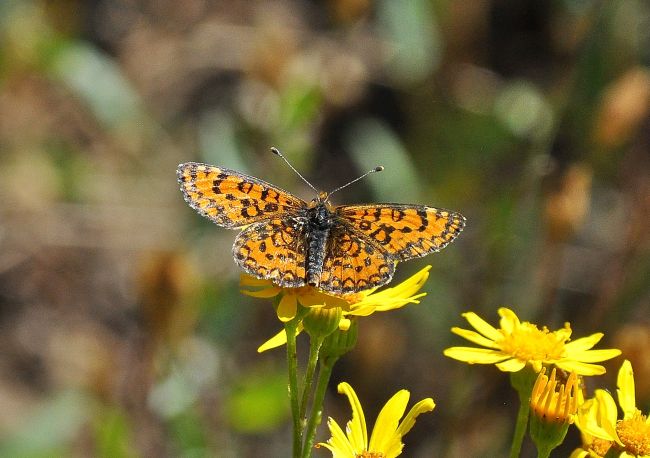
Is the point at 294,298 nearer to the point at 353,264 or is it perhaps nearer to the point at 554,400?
the point at 353,264

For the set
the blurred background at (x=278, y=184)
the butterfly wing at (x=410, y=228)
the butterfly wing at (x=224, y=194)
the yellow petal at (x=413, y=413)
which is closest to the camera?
the yellow petal at (x=413, y=413)

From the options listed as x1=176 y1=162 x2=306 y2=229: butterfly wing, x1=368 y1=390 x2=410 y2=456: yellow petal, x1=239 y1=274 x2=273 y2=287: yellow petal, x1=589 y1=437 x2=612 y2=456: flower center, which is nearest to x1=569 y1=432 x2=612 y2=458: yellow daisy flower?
x1=589 y1=437 x2=612 y2=456: flower center

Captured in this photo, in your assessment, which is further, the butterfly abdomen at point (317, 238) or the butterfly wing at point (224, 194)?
the butterfly wing at point (224, 194)

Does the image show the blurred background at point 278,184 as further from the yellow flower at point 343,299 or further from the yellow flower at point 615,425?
the yellow flower at point 615,425

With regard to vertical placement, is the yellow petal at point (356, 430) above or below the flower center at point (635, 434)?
below

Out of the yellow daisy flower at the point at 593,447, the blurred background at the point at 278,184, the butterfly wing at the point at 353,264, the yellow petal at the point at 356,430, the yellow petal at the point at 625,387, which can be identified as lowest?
the blurred background at the point at 278,184

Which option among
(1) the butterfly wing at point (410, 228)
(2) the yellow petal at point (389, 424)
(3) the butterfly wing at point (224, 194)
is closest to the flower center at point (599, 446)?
(2) the yellow petal at point (389, 424)

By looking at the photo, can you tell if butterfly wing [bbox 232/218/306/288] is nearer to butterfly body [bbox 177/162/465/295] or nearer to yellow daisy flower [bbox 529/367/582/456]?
butterfly body [bbox 177/162/465/295]

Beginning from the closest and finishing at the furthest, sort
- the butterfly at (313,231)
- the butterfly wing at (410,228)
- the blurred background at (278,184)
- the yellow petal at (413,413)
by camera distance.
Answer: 1. the yellow petal at (413,413)
2. the butterfly at (313,231)
3. the butterfly wing at (410,228)
4. the blurred background at (278,184)
